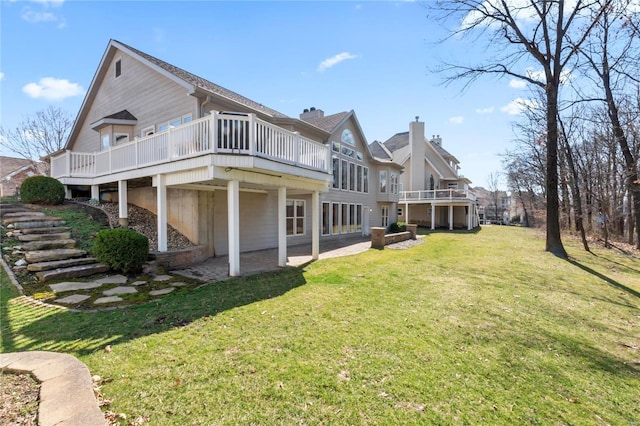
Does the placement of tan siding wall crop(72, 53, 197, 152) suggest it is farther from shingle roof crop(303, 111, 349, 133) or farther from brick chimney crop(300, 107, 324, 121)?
brick chimney crop(300, 107, 324, 121)

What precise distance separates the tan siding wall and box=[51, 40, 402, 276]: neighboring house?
4 cm

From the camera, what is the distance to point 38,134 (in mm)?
27484

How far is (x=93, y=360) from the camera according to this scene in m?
3.33

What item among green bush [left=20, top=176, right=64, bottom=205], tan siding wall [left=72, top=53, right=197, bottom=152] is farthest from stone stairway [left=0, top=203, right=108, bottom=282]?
tan siding wall [left=72, top=53, right=197, bottom=152]

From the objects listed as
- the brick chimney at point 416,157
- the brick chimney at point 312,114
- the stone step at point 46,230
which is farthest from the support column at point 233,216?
the brick chimney at point 416,157

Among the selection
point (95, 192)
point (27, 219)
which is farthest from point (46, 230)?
point (95, 192)

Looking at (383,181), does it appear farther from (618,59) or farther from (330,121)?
(618,59)

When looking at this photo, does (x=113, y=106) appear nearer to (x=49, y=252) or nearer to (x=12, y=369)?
(x=49, y=252)

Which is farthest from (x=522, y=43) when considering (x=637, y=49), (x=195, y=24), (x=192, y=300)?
(x=192, y=300)

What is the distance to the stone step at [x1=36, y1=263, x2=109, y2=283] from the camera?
6.25 metres

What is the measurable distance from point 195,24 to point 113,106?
6887 mm

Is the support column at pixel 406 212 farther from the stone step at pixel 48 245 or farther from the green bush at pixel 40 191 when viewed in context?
the stone step at pixel 48 245

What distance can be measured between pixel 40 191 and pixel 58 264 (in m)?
5.78

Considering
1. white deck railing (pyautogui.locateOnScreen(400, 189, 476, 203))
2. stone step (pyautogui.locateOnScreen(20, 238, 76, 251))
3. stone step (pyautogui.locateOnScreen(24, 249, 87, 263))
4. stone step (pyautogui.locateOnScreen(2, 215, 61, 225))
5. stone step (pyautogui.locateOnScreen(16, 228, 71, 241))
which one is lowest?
stone step (pyautogui.locateOnScreen(24, 249, 87, 263))
